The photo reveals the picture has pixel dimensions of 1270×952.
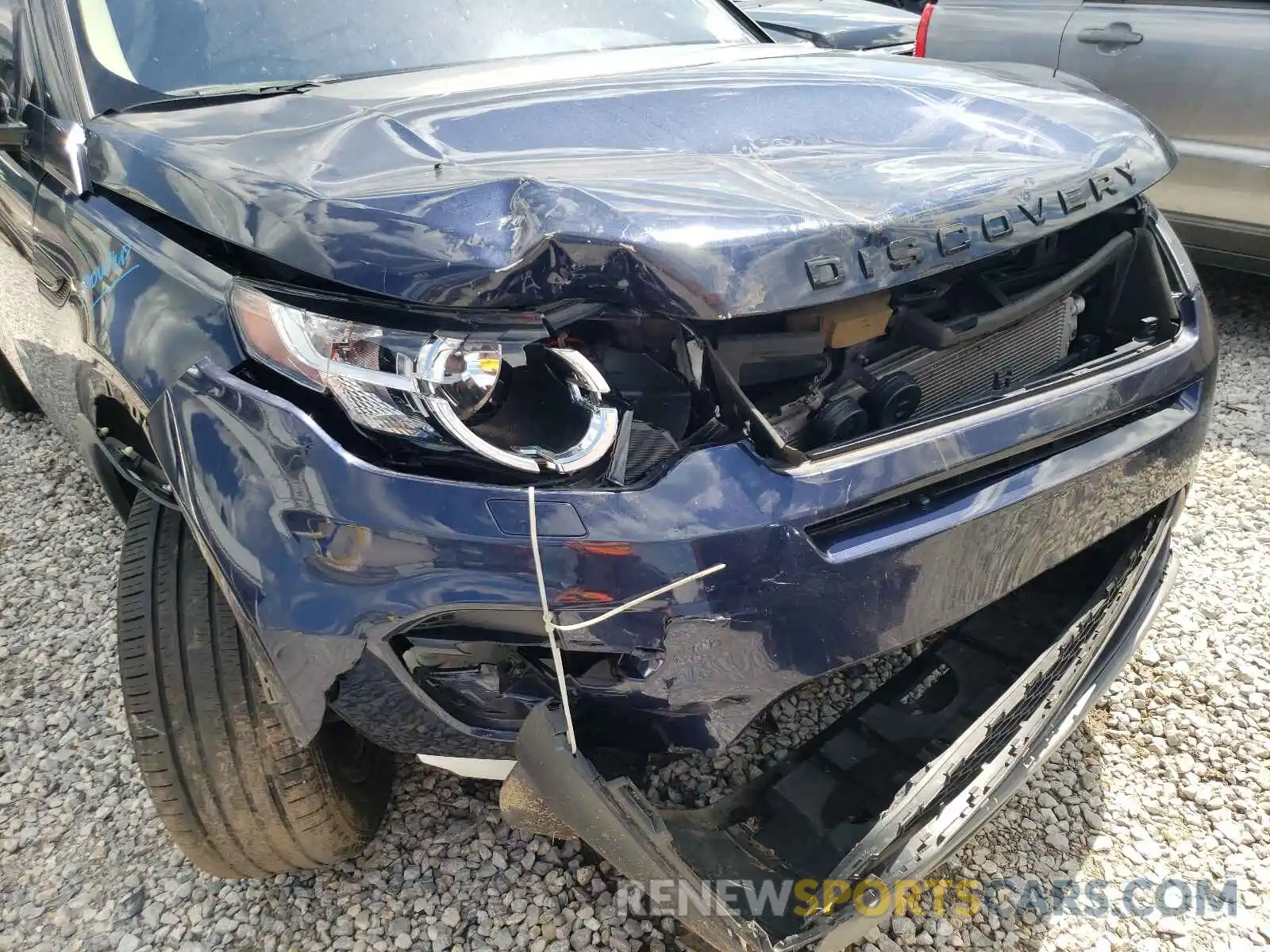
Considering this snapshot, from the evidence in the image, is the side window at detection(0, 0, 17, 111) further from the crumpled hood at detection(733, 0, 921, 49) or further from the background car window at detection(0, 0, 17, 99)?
the crumpled hood at detection(733, 0, 921, 49)

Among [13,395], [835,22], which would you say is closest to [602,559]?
[835,22]

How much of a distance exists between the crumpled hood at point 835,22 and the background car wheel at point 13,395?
2.98 m

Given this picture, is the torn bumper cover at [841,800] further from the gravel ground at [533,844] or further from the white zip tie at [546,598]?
the gravel ground at [533,844]

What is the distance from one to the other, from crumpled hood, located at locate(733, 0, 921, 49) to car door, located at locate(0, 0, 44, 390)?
76.8 inches

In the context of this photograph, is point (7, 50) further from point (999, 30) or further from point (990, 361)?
point (999, 30)

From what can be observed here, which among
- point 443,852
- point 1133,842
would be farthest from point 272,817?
point 1133,842

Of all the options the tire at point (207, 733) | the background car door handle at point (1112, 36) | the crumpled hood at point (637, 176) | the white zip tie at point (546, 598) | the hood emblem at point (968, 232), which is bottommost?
the tire at point (207, 733)

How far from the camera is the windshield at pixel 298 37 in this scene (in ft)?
6.51

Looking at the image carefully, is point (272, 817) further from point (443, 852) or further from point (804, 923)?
point (804, 923)

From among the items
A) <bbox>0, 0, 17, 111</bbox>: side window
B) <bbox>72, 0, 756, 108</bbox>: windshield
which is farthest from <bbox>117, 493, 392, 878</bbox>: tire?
<bbox>0, 0, 17, 111</bbox>: side window

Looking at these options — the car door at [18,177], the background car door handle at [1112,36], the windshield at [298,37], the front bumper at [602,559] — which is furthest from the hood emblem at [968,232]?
the background car door handle at [1112,36]

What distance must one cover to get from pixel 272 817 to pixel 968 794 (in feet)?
3.77

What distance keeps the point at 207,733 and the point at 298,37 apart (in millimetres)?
1463

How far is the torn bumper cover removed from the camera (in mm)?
1254
